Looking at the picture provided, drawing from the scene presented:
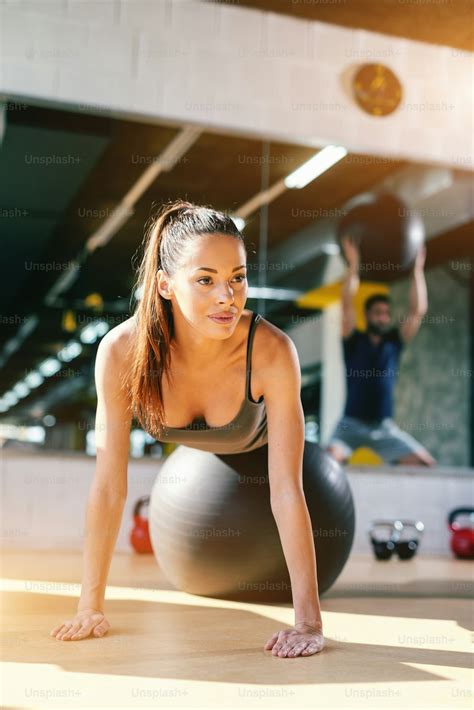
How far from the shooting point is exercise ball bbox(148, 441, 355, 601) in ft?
7.36

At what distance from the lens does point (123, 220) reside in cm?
404

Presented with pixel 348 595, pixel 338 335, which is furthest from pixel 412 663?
pixel 338 335

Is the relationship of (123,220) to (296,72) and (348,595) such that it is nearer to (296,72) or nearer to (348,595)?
(296,72)

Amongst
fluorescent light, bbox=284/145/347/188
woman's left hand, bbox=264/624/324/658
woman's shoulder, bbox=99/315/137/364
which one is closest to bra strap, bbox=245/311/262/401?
woman's shoulder, bbox=99/315/137/364

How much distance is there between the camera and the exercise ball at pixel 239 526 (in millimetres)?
2242

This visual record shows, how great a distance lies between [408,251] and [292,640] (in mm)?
3013

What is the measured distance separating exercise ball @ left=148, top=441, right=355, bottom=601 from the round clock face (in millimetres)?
2809

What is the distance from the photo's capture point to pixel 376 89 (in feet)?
15.1

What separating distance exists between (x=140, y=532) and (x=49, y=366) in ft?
2.98

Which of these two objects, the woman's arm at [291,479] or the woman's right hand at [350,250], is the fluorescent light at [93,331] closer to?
the woman's right hand at [350,250]

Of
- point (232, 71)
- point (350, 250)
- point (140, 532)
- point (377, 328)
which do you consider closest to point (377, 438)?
point (377, 328)

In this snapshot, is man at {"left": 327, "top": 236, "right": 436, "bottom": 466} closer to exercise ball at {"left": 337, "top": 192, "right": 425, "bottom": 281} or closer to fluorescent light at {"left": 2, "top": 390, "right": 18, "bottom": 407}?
exercise ball at {"left": 337, "top": 192, "right": 425, "bottom": 281}

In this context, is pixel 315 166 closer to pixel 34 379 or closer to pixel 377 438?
pixel 377 438

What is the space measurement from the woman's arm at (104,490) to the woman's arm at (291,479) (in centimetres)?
36
